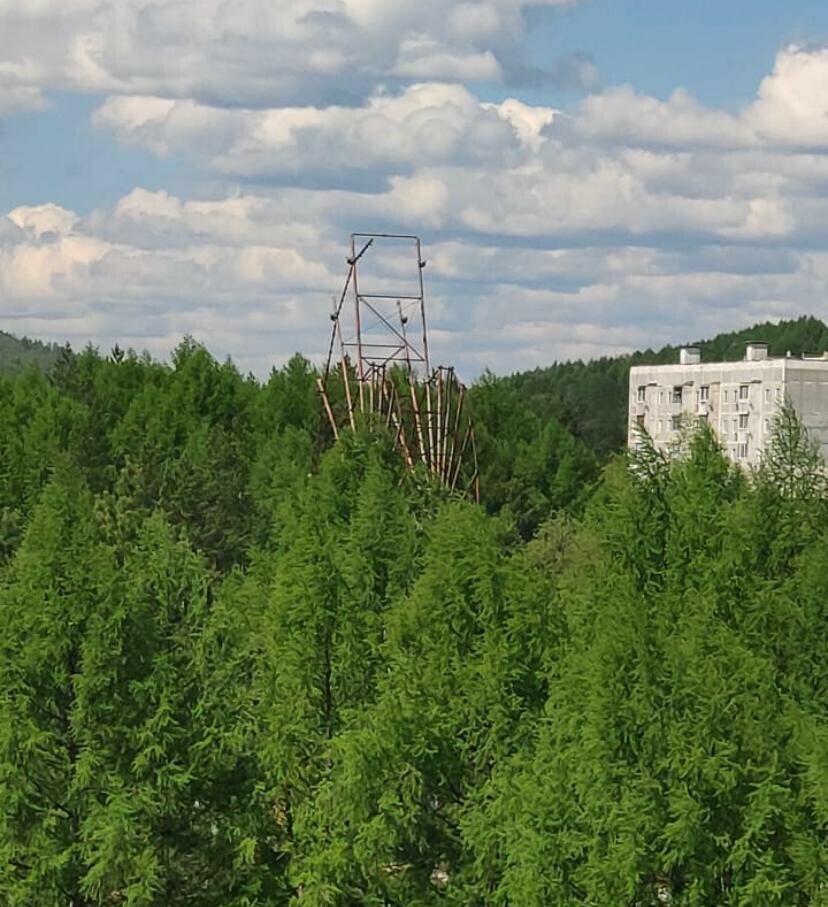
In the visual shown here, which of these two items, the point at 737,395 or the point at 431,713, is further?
the point at 737,395

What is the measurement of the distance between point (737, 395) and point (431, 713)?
73.5 meters

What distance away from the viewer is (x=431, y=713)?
31578 mm

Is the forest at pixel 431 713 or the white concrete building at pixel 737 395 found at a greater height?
the white concrete building at pixel 737 395

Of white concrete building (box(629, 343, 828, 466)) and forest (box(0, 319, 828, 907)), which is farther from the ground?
white concrete building (box(629, 343, 828, 466))

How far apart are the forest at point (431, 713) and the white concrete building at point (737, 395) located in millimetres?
54809

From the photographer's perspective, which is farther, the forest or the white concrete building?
the white concrete building

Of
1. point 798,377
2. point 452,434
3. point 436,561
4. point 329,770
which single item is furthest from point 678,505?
point 798,377

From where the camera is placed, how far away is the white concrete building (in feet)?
321

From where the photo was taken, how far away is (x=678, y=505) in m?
37.6

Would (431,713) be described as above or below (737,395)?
below

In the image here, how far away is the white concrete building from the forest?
54.8 m

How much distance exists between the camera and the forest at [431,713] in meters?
28.3

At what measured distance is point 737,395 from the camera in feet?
338

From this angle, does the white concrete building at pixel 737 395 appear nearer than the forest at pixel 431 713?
No
